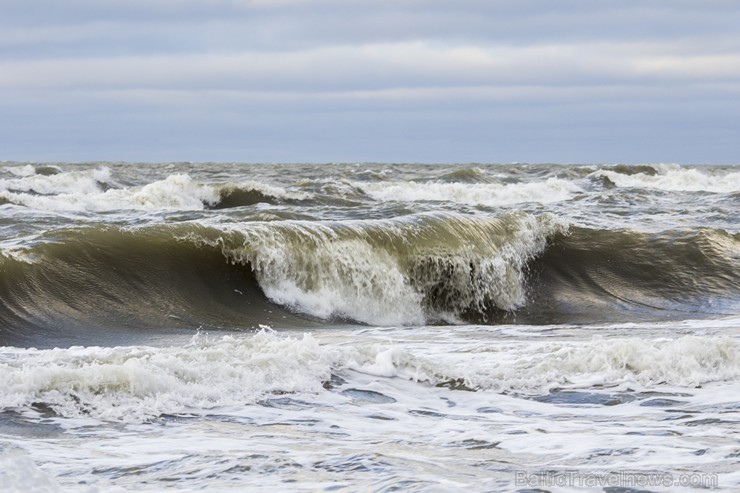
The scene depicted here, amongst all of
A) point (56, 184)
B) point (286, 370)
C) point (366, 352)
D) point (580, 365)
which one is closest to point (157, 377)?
point (286, 370)

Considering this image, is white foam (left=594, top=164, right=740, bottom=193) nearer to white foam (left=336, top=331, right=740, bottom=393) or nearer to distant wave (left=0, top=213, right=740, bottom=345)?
distant wave (left=0, top=213, right=740, bottom=345)

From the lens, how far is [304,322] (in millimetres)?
11047

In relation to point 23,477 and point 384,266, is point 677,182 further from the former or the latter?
point 23,477

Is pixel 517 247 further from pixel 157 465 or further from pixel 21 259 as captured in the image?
pixel 157 465

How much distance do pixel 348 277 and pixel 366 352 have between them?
4.61 meters

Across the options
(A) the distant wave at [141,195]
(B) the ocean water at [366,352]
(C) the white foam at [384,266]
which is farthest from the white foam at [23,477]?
(A) the distant wave at [141,195]

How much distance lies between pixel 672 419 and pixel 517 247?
28.0 ft

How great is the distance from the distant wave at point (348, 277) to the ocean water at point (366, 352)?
3cm

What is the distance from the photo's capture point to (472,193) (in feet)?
87.0

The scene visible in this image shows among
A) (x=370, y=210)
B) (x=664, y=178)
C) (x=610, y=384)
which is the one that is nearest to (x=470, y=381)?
(x=610, y=384)

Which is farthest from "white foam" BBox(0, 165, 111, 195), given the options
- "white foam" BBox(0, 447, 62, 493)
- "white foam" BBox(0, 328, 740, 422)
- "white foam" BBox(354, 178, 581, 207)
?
"white foam" BBox(0, 447, 62, 493)

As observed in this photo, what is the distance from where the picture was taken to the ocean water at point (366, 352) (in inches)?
197

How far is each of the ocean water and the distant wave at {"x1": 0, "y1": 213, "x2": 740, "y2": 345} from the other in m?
0.03

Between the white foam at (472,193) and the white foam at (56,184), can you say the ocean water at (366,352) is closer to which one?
the white foam at (56,184)
